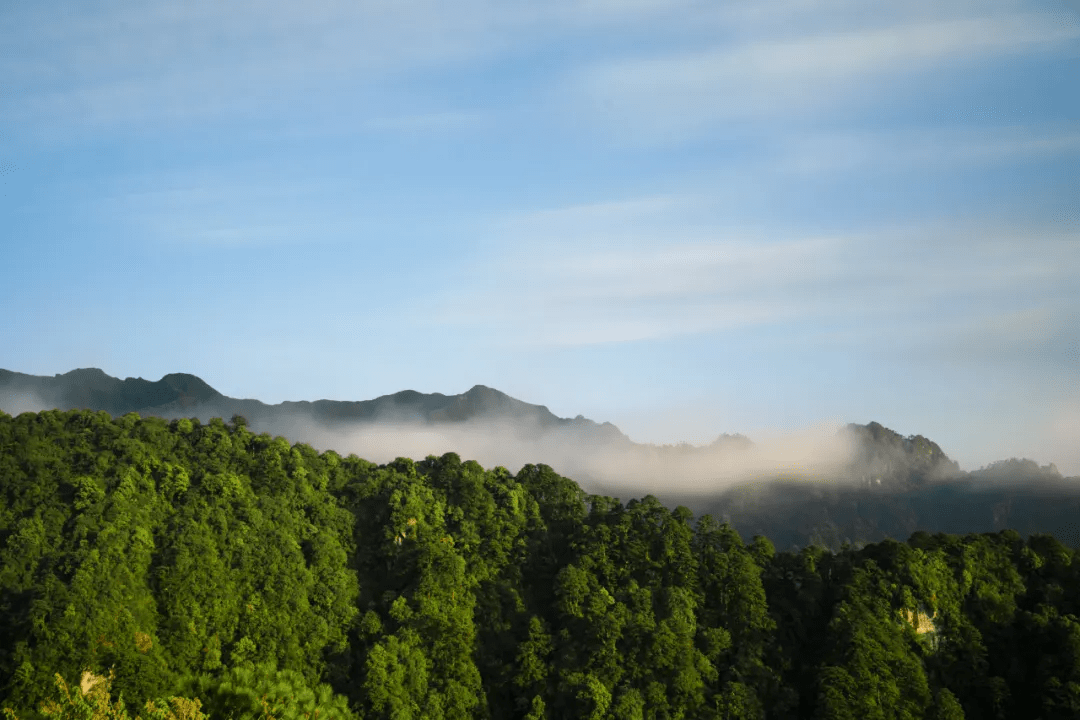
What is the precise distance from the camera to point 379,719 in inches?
2638

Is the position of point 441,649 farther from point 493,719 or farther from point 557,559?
point 557,559

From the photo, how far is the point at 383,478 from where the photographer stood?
86000mm

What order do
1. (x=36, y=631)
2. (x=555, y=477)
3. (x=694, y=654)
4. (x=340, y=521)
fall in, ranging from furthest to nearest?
1. (x=555, y=477)
2. (x=340, y=521)
3. (x=694, y=654)
4. (x=36, y=631)

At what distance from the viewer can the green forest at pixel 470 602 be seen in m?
67.6

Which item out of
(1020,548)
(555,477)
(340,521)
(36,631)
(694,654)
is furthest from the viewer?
(555,477)

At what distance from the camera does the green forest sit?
67625 mm

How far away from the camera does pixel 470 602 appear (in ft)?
247

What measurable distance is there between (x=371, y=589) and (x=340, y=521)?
19.2ft

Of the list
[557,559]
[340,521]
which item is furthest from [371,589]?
[557,559]

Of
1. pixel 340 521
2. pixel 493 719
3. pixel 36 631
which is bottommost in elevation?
pixel 493 719

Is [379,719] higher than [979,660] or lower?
lower

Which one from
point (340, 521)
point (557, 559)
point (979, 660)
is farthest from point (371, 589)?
point (979, 660)

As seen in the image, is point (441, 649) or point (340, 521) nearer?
point (441, 649)

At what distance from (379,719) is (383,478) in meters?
22.5
